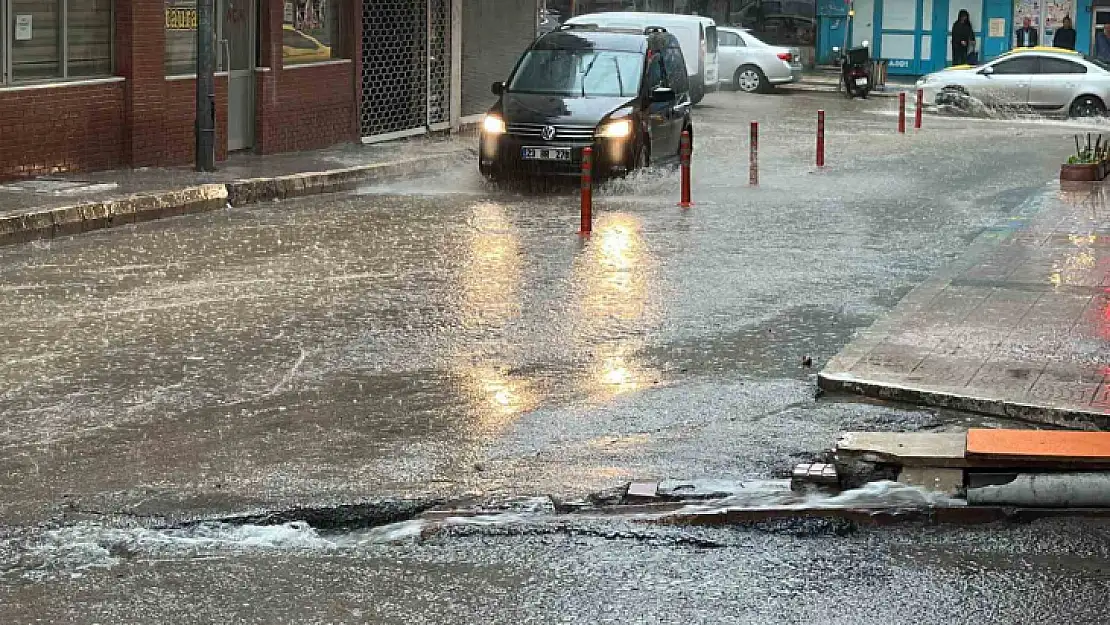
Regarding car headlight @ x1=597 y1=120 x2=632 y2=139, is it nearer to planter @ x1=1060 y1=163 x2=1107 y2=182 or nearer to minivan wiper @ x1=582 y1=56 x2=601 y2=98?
minivan wiper @ x1=582 y1=56 x2=601 y2=98

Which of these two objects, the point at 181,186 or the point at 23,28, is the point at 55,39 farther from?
the point at 181,186

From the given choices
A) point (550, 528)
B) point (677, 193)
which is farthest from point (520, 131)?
point (550, 528)

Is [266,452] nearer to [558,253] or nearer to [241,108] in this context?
[558,253]

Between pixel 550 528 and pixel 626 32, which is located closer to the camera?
pixel 550 528

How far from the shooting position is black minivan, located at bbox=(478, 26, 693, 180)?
790 inches

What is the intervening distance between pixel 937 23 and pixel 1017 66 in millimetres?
10814

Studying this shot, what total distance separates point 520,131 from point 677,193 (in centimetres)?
189

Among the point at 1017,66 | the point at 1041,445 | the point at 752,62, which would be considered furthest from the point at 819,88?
the point at 1041,445

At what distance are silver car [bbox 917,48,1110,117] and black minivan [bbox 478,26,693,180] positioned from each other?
504 inches

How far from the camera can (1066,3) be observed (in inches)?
1724

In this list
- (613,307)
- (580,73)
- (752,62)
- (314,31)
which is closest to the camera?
(613,307)

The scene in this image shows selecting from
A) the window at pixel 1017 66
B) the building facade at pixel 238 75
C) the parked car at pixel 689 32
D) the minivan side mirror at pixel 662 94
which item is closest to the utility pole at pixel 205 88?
the building facade at pixel 238 75

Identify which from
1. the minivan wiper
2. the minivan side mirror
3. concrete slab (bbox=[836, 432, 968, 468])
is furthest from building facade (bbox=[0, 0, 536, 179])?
concrete slab (bbox=[836, 432, 968, 468])

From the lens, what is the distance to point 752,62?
40094 mm
